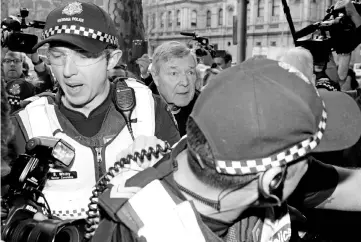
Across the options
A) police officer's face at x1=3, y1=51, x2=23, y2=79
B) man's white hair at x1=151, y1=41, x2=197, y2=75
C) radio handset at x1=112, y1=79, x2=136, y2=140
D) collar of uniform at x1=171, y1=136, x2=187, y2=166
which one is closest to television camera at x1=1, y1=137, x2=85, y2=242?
collar of uniform at x1=171, y1=136, x2=187, y2=166

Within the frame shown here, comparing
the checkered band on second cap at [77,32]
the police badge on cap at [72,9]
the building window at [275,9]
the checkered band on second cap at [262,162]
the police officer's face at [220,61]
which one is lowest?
the police officer's face at [220,61]

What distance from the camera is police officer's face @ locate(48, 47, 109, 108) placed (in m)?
2.37

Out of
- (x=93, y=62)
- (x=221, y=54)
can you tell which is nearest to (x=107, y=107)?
(x=93, y=62)

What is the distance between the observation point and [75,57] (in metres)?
2.38

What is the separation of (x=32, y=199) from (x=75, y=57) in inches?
33.4

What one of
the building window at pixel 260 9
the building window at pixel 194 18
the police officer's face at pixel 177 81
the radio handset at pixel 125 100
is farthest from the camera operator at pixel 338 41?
the building window at pixel 194 18

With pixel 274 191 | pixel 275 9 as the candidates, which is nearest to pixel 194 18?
pixel 275 9

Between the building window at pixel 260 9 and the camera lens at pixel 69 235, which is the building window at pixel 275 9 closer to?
the building window at pixel 260 9

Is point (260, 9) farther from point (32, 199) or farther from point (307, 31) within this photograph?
point (32, 199)

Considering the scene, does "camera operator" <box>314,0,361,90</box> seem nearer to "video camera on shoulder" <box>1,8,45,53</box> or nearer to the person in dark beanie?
"video camera on shoulder" <box>1,8,45,53</box>

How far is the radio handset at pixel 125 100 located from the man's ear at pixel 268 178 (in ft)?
3.63

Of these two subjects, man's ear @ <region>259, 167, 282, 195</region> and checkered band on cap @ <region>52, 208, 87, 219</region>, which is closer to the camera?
man's ear @ <region>259, 167, 282, 195</region>

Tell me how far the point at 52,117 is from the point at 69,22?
19.0 inches

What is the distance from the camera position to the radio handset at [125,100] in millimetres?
2420
